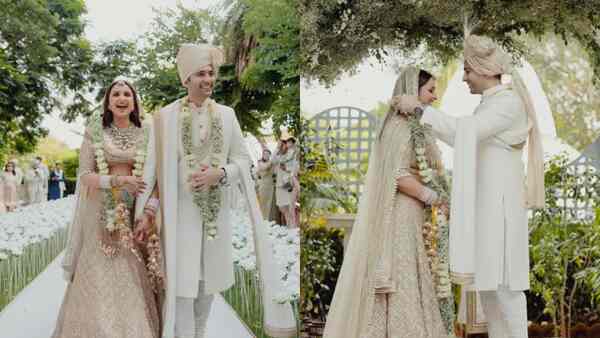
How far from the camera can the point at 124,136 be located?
3.78 metres

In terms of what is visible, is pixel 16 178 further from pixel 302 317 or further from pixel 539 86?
pixel 539 86

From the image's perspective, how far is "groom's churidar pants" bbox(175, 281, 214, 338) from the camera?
393 cm

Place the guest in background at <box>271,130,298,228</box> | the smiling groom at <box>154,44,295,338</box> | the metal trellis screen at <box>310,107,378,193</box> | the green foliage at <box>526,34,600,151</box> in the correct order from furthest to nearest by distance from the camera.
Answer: the guest in background at <box>271,130,298,228</box> < the green foliage at <box>526,34,600,151</box> < the metal trellis screen at <box>310,107,378,193</box> < the smiling groom at <box>154,44,295,338</box>

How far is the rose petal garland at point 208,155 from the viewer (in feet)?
12.7

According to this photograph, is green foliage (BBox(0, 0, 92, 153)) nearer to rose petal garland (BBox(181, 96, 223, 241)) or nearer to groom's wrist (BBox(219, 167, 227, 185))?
rose petal garland (BBox(181, 96, 223, 241))

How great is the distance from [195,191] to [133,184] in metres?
0.34

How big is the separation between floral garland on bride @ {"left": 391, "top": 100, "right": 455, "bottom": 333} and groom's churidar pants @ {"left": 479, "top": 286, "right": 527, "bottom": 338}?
0.22 meters

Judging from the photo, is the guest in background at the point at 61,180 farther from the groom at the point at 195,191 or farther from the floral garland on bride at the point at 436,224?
the floral garland on bride at the point at 436,224

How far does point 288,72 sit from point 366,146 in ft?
2.45

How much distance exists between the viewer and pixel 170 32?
4.22 m

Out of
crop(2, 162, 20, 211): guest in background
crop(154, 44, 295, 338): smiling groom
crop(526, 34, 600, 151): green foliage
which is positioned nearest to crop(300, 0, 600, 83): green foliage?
crop(526, 34, 600, 151): green foliage

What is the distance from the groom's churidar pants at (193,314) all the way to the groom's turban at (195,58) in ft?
3.94

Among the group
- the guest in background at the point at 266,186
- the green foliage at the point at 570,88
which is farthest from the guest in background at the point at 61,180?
the green foliage at the point at 570,88

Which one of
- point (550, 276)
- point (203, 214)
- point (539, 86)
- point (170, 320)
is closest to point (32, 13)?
point (203, 214)
